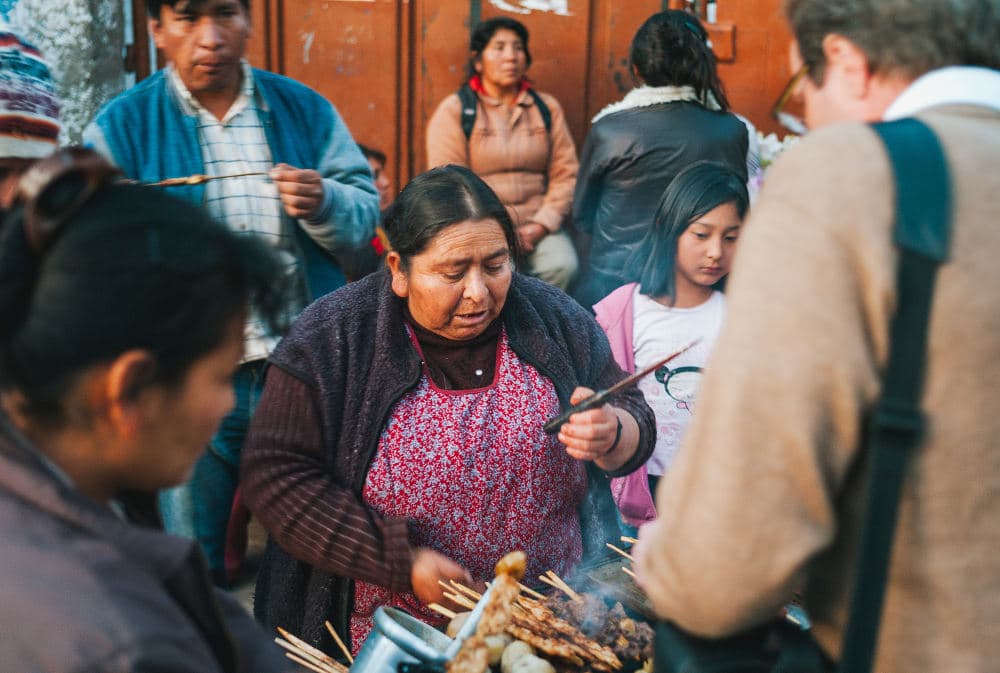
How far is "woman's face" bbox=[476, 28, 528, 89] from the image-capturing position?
190 inches

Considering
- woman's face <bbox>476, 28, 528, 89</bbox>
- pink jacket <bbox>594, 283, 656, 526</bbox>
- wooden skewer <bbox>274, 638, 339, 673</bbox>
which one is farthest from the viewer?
woman's face <bbox>476, 28, 528, 89</bbox>

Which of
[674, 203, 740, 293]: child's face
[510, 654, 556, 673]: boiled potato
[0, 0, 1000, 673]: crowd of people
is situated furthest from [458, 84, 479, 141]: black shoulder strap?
[510, 654, 556, 673]: boiled potato

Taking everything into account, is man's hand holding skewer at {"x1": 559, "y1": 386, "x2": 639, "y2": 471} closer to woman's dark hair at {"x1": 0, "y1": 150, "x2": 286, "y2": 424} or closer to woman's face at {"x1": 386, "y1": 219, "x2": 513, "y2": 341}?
woman's face at {"x1": 386, "y1": 219, "x2": 513, "y2": 341}

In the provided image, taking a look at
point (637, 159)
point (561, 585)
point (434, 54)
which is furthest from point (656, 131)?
point (561, 585)

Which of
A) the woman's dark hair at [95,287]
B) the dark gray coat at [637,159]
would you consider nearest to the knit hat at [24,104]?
the woman's dark hair at [95,287]

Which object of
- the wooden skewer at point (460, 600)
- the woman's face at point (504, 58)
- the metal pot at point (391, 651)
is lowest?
the wooden skewer at point (460, 600)

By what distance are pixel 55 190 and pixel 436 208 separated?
140cm

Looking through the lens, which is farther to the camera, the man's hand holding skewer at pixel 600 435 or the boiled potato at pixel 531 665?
the man's hand holding skewer at pixel 600 435

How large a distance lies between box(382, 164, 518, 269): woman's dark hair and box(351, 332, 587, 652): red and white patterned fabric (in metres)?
0.36

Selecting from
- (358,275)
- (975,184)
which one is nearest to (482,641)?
(975,184)

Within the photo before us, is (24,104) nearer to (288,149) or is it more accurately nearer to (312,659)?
(288,149)

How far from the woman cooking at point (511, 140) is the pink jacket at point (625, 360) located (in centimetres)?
129

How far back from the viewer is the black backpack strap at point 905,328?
111cm

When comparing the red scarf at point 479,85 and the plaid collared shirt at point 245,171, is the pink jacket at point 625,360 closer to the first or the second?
the plaid collared shirt at point 245,171
